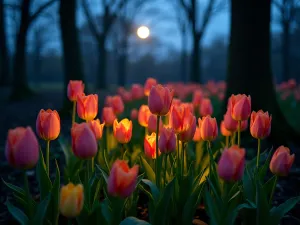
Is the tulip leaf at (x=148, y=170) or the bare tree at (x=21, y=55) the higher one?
the bare tree at (x=21, y=55)

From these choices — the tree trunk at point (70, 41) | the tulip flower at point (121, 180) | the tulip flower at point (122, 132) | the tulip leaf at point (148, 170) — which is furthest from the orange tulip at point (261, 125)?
the tree trunk at point (70, 41)

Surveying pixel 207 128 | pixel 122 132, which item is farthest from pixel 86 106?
pixel 207 128

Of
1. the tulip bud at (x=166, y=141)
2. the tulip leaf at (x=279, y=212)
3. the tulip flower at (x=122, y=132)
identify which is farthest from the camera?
the tulip flower at (x=122, y=132)

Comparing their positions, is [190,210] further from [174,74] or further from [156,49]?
[156,49]

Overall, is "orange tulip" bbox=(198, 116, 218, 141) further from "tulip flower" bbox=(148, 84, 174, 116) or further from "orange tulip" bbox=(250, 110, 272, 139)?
"tulip flower" bbox=(148, 84, 174, 116)

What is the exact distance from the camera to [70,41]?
7.66 metres

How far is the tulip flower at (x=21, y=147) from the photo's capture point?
1286mm

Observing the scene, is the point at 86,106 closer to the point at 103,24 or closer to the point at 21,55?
the point at 21,55

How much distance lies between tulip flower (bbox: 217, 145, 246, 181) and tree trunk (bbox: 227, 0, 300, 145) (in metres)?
3.10

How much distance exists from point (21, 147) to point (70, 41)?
265 inches

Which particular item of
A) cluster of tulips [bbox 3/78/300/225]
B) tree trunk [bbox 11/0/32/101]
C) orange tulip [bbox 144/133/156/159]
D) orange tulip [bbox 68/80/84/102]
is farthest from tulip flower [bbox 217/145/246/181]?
tree trunk [bbox 11/0/32/101]

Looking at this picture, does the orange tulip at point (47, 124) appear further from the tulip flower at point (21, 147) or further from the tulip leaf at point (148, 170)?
the tulip leaf at point (148, 170)

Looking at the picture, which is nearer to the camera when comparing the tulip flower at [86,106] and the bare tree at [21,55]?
the tulip flower at [86,106]

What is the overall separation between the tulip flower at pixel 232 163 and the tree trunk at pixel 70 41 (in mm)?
6465
